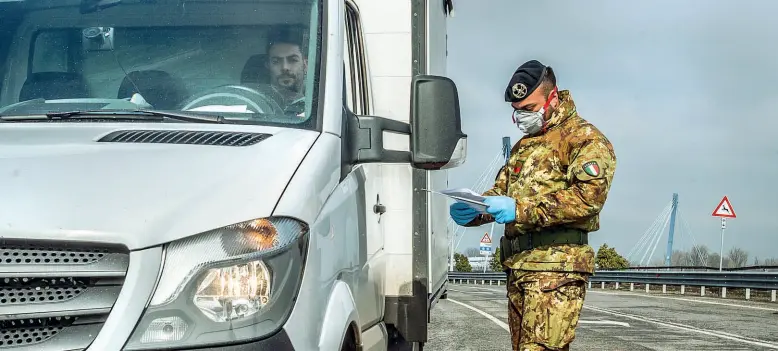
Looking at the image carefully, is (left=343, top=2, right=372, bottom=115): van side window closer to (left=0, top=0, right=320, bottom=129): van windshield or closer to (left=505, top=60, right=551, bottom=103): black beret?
(left=0, top=0, right=320, bottom=129): van windshield

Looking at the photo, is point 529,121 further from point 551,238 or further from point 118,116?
point 118,116

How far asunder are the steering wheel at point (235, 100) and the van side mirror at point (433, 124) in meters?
0.51

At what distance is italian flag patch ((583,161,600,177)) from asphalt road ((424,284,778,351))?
19.9 ft

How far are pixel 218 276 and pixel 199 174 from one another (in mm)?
343

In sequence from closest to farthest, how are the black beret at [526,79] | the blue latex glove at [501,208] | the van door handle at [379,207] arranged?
the van door handle at [379,207] < the blue latex glove at [501,208] < the black beret at [526,79]

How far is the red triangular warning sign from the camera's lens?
27959mm

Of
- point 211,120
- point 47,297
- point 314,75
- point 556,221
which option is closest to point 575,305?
point 556,221

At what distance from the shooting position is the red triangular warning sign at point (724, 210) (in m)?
28.0

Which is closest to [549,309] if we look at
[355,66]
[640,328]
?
[355,66]

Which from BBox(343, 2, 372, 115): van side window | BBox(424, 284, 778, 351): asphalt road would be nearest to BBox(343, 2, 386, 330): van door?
BBox(343, 2, 372, 115): van side window

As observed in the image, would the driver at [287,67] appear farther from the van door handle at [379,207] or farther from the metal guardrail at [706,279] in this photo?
the metal guardrail at [706,279]

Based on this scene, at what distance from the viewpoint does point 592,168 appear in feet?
15.3

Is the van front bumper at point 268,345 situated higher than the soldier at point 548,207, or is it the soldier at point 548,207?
the soldier at point 548,207

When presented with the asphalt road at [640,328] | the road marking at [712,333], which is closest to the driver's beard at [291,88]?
the asphalt road at [640,328]
